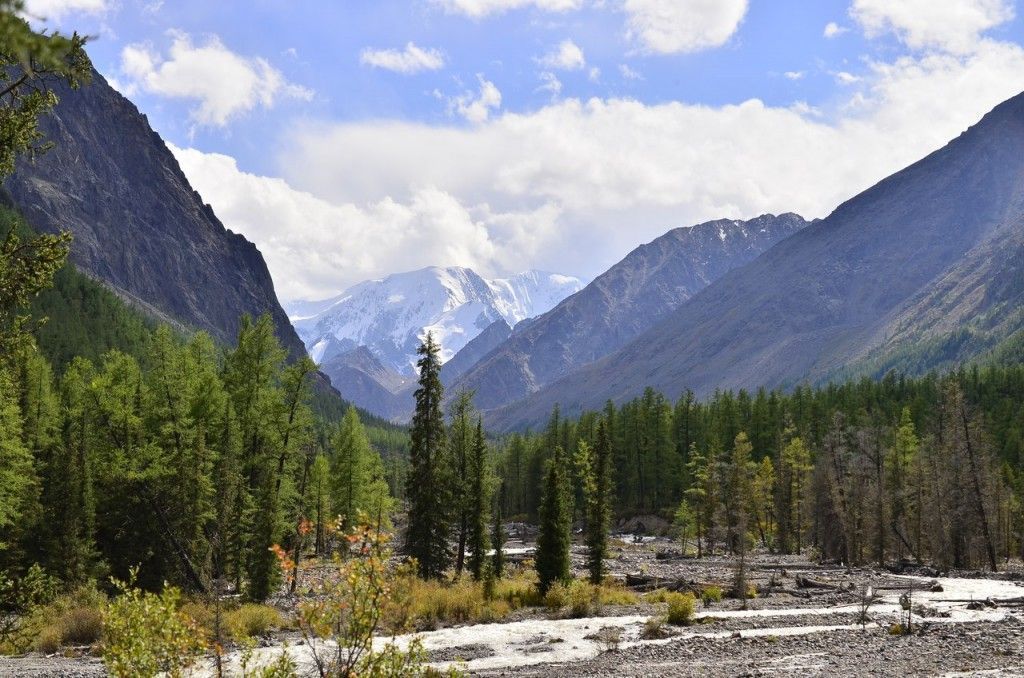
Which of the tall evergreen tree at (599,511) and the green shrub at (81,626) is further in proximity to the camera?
the tall evergreen tree at (599,511)

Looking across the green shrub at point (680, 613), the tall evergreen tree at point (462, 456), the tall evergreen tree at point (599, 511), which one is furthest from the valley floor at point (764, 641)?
the tall evergreen tree at point (462, 456)

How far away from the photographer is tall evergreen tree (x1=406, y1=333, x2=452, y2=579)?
4619cm

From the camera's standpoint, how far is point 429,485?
4659 cm

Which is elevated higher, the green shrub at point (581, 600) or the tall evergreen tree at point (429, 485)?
the tall evergreen tree at point (429, 485)

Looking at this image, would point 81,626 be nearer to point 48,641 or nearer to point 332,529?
point 48,641

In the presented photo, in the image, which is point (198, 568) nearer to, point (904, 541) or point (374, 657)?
point (374, 657)

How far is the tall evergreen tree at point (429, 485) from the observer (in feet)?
152

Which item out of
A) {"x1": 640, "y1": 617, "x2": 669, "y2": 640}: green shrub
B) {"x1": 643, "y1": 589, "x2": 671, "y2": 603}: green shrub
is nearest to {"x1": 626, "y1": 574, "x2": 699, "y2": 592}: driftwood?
{"x1": 643, "y1": 589, "x2": 671, "y2": 603}: green shrub

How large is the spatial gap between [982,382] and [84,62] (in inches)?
5736

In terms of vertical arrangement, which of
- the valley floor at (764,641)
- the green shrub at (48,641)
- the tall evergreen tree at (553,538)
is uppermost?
the tall evergreen tree at (553,538)

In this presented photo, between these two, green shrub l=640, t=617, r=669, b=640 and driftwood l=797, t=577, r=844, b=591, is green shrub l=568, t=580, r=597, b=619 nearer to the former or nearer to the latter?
green shrub l=640, t=617, r=669, b=640

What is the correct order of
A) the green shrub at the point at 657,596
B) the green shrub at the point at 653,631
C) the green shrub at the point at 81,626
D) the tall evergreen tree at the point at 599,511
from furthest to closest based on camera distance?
the tall evergreen tree at the point at 599,511, the green shrub at the point at 657,596, the green shrub at the point at 81,626, the green shrub at the point at 653,631

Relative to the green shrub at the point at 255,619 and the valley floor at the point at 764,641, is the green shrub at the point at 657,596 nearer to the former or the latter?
the valley floor at the point at 764,641

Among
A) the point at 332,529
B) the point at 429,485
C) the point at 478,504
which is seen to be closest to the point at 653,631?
the point at 429,485
